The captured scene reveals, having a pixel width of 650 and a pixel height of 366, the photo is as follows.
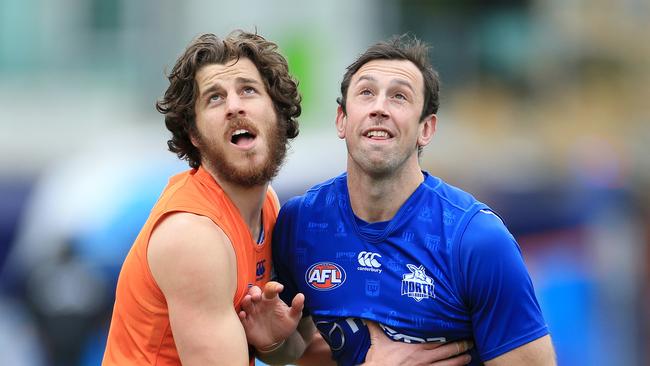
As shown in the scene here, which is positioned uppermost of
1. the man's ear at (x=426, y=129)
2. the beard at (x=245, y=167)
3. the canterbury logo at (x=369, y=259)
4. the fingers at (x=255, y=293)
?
the man's ear at (x=426, y=129)

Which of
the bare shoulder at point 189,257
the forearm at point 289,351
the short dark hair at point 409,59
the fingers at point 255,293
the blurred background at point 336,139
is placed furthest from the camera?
the blurred background at point 336,139

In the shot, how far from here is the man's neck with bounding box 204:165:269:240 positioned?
5.49 m

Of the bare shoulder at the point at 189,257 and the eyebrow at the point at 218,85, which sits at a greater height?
the eyebrow at the point at 218,85

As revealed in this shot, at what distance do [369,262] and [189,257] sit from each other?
837 millimetres

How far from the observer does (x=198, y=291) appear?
5.08 meters

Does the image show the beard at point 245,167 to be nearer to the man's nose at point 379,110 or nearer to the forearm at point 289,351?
the man's nose at point 379,110

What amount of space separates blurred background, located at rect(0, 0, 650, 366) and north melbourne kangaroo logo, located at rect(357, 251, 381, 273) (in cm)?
628

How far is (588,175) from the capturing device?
13.5m

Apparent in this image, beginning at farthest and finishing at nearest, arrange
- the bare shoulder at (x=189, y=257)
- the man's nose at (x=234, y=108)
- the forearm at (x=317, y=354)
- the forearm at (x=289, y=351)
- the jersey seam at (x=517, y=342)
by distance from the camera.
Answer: the forearm at (x=317, y=354) → the forearm at (x=289, y=351) → the man's nose at (x=234, y=108) → the jersey seam at (x=517, y=342) → the bare shoulder at (x=189, y=257)

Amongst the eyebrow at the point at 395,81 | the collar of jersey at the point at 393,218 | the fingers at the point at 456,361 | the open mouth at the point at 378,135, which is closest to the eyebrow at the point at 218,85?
Result: the eyebrow at the point at 395,81

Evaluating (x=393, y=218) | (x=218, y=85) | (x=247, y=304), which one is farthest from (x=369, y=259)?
(x=218, y=85)

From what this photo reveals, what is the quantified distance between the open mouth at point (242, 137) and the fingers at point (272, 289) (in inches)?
25.1

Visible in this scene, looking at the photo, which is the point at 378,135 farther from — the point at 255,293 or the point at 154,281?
the point at 154,281

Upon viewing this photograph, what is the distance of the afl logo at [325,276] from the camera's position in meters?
5.50
